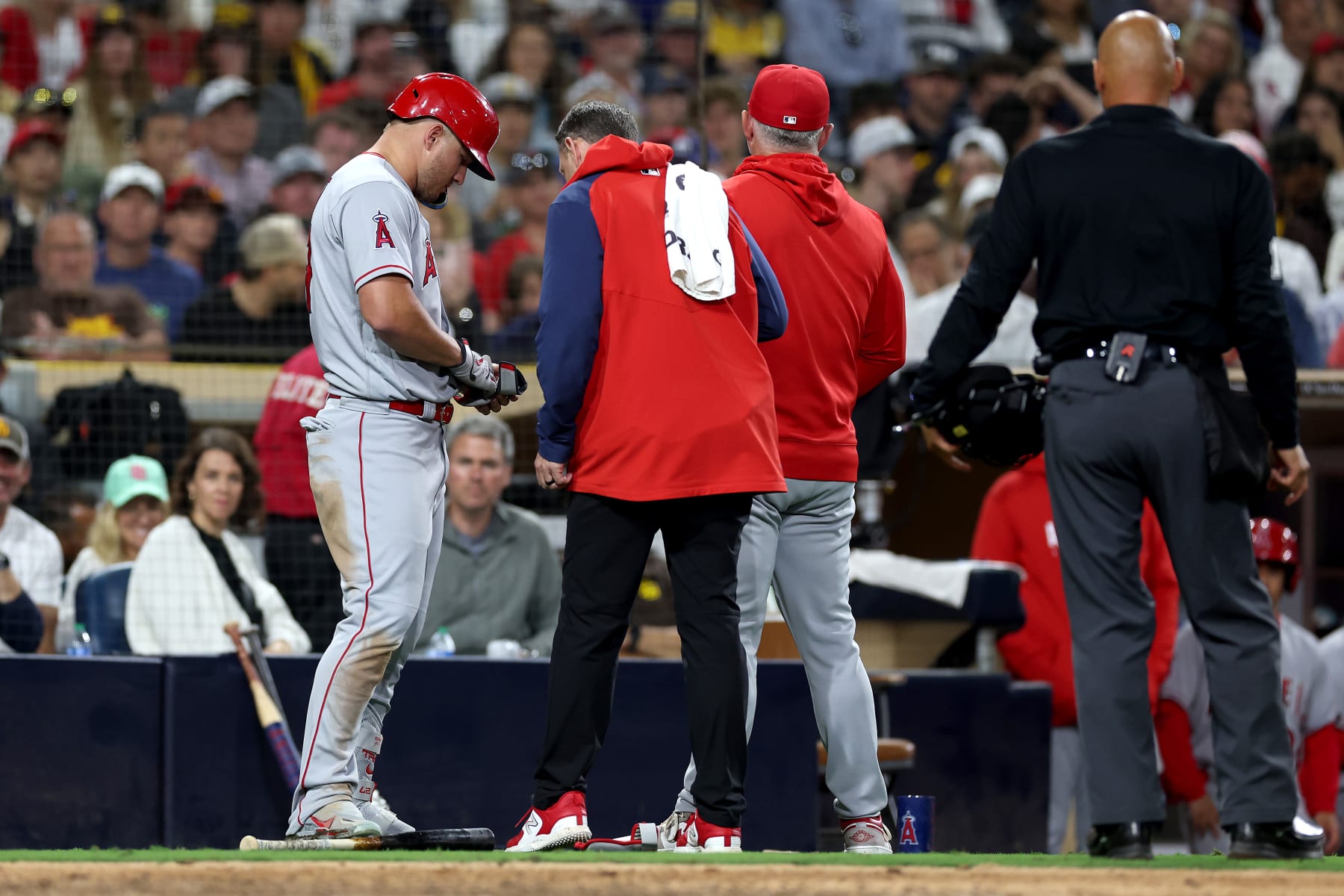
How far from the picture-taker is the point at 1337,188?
11.4 meters

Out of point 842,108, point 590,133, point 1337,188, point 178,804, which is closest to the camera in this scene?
point 590,133

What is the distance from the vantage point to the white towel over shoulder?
4441 millimetres

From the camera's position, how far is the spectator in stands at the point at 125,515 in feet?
24.3

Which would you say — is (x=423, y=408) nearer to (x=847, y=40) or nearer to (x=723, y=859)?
(x=723, y=859)

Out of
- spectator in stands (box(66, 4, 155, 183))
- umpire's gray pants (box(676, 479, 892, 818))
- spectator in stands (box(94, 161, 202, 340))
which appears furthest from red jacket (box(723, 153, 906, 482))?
spectator in stands (box(66, 4, 155, 183))

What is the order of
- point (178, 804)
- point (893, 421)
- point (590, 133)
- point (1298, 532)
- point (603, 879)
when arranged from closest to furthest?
1. point (603, 879)
2. point (590, 133)
3. point (178, 804)
4. point (893, 421)
5. point (1298, 532)

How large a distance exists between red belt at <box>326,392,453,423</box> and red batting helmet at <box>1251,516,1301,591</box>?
12.8ft

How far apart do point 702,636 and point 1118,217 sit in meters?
1.37

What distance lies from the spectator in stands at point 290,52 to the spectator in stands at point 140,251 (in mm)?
1842

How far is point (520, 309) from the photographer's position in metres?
9.23

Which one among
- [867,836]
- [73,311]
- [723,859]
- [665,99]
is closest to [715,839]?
[723,859]

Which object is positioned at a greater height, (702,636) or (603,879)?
(702,636)

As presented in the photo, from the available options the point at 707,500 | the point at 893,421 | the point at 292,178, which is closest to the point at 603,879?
the point at 707,500

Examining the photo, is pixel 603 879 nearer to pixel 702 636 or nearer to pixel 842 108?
pixel 702 636
